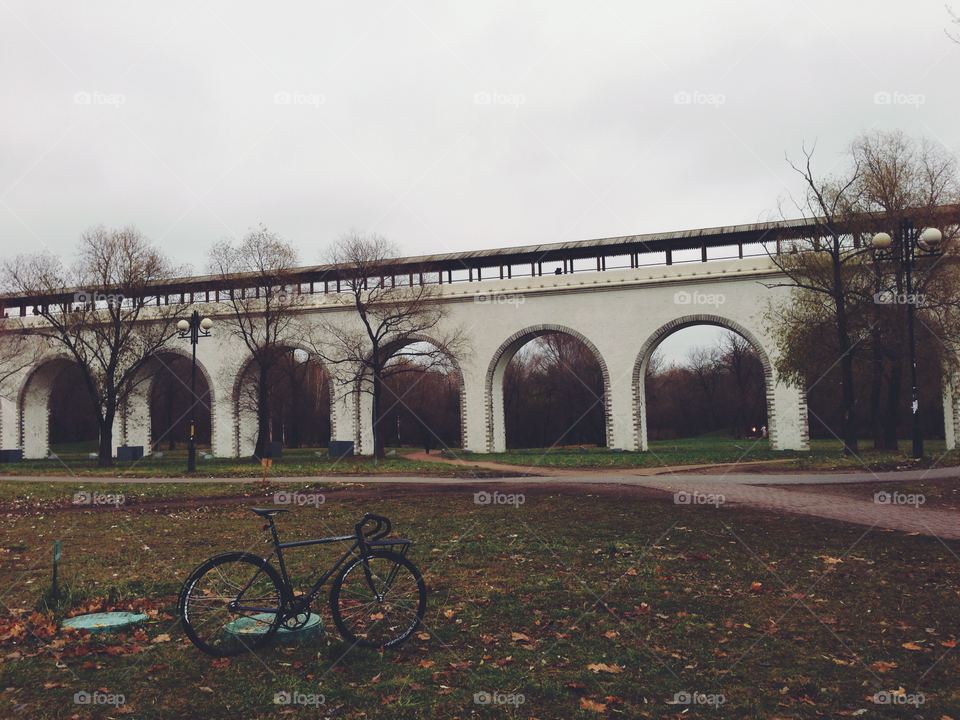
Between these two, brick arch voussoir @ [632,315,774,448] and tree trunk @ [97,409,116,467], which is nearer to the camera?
tree trunk @ [97,409,116,467]

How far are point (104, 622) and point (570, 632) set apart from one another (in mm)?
3865

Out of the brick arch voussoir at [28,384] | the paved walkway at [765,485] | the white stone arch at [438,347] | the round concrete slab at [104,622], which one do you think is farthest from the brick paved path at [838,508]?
the brick arch voussoir at [28,384]

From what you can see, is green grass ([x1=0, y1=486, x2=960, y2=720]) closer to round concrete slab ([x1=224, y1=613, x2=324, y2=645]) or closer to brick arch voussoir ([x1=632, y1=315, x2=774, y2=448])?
round concrete slab ([x1=224, y1=613, x2=324, y2=645])

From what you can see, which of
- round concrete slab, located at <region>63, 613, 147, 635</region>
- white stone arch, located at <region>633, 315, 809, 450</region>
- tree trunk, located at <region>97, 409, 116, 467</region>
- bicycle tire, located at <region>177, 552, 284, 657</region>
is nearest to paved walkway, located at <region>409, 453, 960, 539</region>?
bicycle tire, located at <region>177, 552, 284, 657</region>

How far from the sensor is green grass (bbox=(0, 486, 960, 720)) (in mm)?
4223

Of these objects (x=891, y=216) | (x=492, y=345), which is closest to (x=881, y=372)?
(x=891, y=216)

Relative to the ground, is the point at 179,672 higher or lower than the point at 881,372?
lower

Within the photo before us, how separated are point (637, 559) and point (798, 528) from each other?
3.24m

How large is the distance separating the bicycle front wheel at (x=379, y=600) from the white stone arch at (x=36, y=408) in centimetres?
3833

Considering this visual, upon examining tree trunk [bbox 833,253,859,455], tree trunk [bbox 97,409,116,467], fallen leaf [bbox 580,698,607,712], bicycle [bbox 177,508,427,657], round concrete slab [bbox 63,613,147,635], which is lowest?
fallen leaf [bbox 580,698,607,712]

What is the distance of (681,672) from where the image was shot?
464 cm

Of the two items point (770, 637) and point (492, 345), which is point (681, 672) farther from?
point (492, 345)

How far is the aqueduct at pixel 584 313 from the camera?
29016mm

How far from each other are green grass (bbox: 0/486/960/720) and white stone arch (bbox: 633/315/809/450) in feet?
66.4
